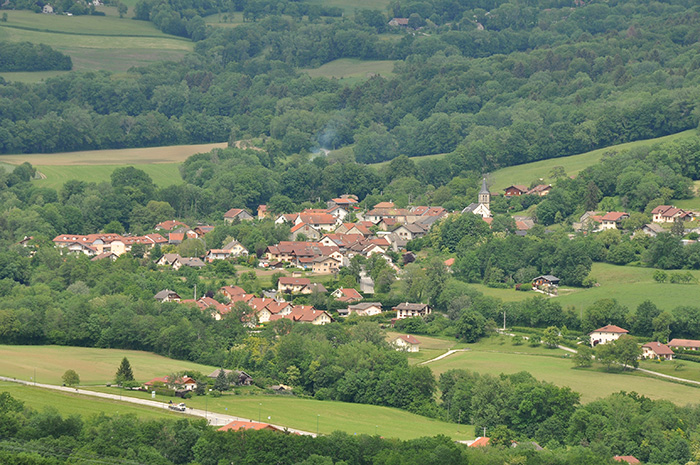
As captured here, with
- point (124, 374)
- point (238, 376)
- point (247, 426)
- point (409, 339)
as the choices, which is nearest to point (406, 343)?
point (409, 339)

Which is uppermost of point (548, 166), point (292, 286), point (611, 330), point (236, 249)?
point (548, 166)

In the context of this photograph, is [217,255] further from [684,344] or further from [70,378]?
[684,344]

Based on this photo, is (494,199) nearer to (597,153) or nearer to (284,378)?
(597,153)

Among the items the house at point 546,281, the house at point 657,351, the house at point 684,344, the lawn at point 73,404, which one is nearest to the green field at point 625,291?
the house at point 546,281

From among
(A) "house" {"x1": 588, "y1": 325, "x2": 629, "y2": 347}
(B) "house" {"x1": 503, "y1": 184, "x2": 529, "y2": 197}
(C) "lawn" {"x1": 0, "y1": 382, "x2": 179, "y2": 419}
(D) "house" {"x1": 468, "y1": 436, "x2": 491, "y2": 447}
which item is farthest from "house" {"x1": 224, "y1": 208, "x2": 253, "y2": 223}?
(D) "house" {"x1": 468, "y1": 436, "x2": 491, "y2": 447}

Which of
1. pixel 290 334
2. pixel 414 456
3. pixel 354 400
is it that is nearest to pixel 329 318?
pixel 290 334

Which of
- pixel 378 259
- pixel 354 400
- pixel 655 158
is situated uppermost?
pixel 655 158
